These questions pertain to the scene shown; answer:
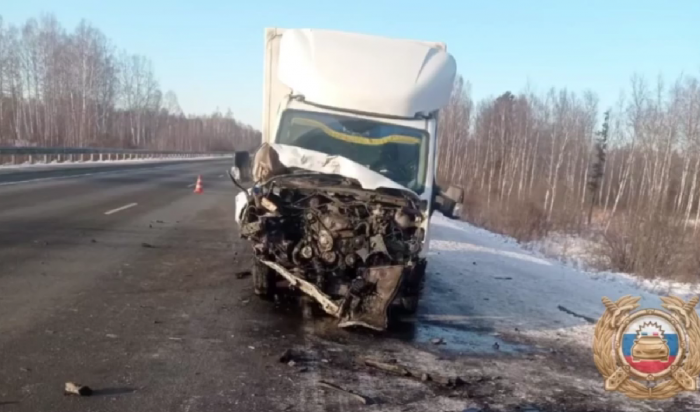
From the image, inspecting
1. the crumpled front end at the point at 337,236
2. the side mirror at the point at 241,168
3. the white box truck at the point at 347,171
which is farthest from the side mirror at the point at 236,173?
the crumpled front end at the point at 337,236

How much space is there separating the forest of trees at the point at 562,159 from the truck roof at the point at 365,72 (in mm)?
18235

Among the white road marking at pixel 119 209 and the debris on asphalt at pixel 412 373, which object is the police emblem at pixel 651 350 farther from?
the white road marking at pixel 119 209

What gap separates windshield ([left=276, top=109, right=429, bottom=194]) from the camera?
7.58 meters

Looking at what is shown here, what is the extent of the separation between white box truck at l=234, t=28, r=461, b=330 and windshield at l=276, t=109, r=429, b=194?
0.01 m

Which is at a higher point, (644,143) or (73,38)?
(73,38)

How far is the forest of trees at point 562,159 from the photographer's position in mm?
35625

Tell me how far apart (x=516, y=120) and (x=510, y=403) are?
59752 millimetres

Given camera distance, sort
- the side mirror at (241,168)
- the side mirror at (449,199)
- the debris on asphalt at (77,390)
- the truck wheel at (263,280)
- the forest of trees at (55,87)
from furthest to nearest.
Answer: the forest of trees at (55,87) < the side mirror at (241,168) < the side mirror at (449,199) < the truck wheel at (263,280) < the debris on asphalt at (77,390)

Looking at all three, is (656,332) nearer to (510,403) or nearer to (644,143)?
(510,403)

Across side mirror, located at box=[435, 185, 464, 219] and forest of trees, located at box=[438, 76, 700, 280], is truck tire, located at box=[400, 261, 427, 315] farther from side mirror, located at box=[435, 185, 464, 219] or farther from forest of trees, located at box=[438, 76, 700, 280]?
forest of trees, located at box=[438, 76, 700, 280]

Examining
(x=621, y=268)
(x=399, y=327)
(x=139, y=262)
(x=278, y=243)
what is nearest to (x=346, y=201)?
(x=278, y=243)

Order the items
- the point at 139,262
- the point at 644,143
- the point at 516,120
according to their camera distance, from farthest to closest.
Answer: the point at 516,120, the point at 644,143, the point at 139,262

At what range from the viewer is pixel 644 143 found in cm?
5212

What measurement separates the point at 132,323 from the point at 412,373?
270 centimetres
